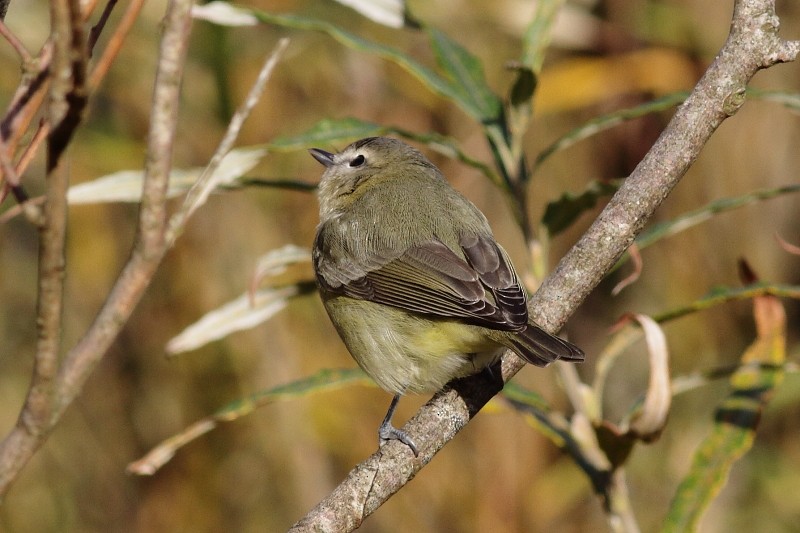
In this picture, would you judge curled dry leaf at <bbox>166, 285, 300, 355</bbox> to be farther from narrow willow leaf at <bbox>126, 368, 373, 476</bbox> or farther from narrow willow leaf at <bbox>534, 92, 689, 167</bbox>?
narrow willow leaf at <bbox>534, 92, 689, 167</bbox>

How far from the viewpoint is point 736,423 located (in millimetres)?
2736

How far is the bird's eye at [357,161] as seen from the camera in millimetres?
3704

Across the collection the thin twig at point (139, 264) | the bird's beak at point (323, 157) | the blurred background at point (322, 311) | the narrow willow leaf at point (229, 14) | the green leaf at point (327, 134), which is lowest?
the blurred background at point (322, 311)

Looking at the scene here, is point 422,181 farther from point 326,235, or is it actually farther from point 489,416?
point 489,416

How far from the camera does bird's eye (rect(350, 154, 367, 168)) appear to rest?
3.70 m

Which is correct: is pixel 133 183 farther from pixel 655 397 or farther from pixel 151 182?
pixel 151 182

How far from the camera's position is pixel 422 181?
344 centimetres

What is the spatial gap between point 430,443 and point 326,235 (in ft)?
4.36

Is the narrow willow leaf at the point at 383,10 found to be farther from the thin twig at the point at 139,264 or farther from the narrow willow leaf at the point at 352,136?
the thin twig at the point at 139,264

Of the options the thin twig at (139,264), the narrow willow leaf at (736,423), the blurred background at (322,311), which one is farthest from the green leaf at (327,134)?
the blurred background at (322,311)

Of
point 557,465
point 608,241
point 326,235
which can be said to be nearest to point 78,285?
point 326,235

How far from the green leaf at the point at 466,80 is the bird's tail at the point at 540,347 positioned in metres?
0.82

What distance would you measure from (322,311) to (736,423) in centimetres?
279

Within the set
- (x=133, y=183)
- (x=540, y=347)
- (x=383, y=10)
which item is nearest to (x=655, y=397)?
(x=540, y=347)
